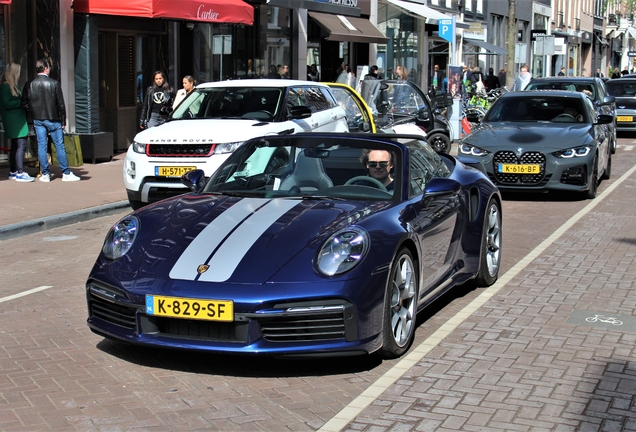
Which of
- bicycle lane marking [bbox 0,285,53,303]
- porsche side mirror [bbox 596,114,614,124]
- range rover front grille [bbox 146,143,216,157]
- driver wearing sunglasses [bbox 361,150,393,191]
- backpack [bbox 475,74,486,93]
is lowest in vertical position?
bicycle lane marking [bbox 0,285,53,303]

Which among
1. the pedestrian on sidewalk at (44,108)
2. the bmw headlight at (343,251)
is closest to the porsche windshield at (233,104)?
the pedestrian on sidewalk at (44,108)

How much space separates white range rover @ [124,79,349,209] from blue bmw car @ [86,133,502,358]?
Answer: 4624mm

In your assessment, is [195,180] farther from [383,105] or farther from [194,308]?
[383,105]

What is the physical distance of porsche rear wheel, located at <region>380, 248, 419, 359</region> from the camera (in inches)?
217

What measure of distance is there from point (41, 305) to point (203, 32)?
1668 cm

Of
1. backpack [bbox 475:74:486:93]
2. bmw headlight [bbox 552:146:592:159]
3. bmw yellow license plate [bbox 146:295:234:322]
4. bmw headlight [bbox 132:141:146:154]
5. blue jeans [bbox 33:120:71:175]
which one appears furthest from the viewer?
backpack [bbox 475:74:486:93]

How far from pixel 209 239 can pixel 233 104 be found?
24.6 ft

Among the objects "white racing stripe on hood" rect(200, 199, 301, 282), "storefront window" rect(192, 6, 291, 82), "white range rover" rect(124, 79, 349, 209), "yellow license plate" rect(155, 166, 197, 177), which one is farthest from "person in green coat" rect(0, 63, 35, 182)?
"white racing stripe on hood" rect(200, 199, 301, 282)

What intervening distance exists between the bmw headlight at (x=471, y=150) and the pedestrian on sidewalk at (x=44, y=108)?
591cm

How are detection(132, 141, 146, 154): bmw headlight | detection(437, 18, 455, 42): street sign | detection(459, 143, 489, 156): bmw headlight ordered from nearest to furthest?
detection(132, 141, 146, 154): bmw headlight → detection(459, 143, 489, 156): bmw headlight → detection(437, 18, 455, 42): street sign

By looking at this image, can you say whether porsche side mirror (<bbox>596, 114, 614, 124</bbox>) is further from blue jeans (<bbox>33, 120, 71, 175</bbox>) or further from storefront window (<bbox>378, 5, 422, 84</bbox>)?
storefront window (<bbox>378, 5, 422, 84</bbox>)

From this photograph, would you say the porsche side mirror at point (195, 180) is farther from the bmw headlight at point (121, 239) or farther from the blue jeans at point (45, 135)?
the blue jeans at point (45, 135)

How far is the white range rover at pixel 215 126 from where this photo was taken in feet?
38.0

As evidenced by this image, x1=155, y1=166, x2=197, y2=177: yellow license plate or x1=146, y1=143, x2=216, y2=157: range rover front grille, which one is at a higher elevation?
x1=146, y1=143, x2=216, y2=157: range rover front grille
